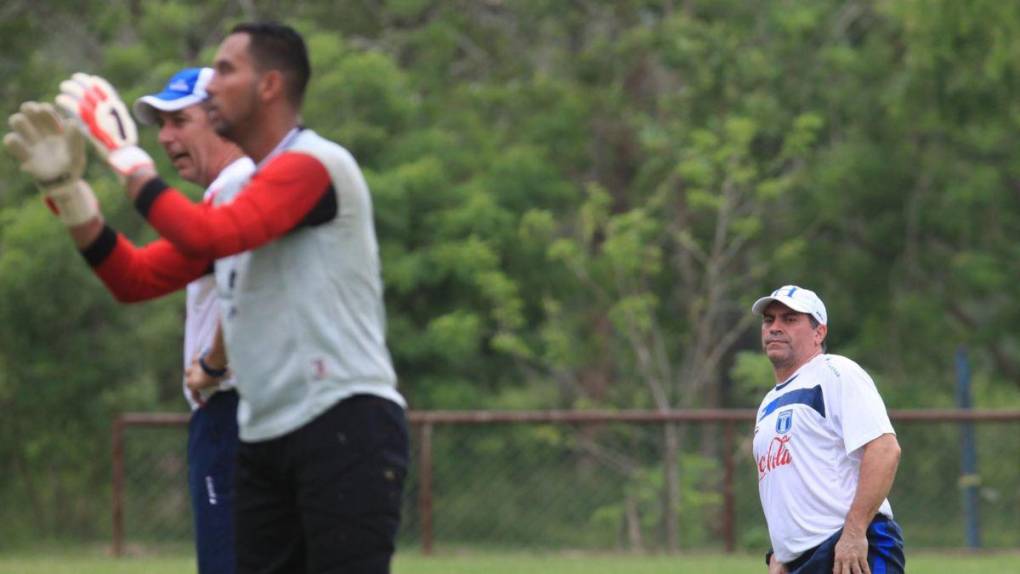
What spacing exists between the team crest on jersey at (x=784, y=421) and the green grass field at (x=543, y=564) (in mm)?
7191

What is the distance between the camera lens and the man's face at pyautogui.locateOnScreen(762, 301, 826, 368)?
630cm

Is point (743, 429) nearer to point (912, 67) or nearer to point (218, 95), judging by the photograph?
point (912, 67)

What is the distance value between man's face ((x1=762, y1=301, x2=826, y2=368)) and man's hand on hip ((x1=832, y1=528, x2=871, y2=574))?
2.48 ft

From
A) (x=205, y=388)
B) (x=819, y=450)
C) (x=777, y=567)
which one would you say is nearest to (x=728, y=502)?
(x=777, y=567)

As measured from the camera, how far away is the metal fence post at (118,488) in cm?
1591

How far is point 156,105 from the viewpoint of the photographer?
5.38 metres

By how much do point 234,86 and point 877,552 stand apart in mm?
2933

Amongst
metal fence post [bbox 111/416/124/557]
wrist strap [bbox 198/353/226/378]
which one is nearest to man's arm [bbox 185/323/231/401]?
wrist strap [bbox 198/353/226/378]

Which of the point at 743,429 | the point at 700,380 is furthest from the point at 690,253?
the point at 743,429

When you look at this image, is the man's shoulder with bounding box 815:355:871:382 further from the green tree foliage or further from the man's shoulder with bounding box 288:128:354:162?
the green tree foliage

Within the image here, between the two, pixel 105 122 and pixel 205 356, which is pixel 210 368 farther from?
pixel 105 122

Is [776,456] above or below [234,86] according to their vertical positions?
below

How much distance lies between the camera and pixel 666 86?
25578 millimetres

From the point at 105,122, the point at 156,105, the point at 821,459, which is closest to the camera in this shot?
the point at 105,122
